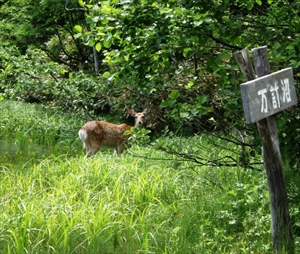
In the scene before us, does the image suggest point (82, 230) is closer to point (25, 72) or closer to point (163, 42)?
point (163, 42)

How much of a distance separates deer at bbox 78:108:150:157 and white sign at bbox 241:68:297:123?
278 inches

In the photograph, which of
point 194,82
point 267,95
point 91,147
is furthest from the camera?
point 91,147

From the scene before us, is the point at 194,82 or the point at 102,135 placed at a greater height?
the point at 194,82

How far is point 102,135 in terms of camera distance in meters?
11.2

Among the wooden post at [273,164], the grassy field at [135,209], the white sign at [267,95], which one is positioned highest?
the white sign at [267,95]

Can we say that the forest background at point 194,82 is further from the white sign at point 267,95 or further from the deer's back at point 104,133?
the deer's back at point 104,133

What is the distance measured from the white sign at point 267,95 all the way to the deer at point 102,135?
23.2 ft

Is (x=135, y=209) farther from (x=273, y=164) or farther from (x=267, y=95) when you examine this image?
(x=267, y=95)

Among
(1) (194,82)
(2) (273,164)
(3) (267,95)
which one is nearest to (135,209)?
(1) (194,82)

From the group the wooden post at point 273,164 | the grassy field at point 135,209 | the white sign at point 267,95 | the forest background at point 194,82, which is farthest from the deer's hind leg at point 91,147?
the white sign at point 267,95

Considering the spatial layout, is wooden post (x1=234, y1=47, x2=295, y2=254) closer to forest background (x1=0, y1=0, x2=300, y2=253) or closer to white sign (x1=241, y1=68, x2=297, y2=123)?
white sign (x1=241, y1=68, x2=297, y2=123)

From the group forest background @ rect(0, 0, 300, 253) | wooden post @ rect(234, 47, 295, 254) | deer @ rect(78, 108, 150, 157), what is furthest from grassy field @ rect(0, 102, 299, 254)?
deer @ rect(78, 108, 150, 157)

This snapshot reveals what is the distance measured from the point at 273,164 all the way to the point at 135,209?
80.2 inches

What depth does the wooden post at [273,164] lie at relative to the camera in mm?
4000
